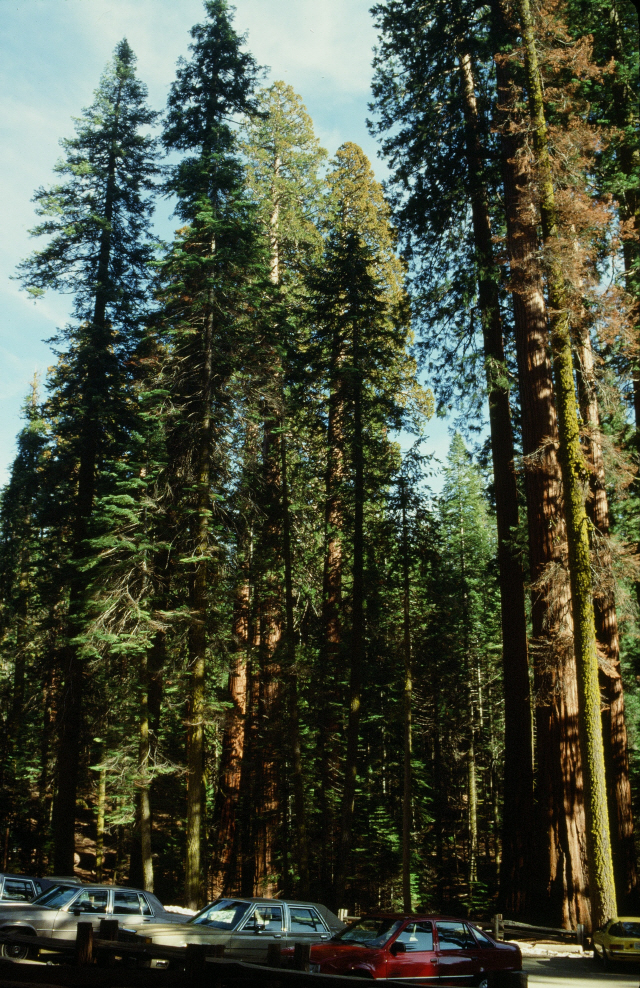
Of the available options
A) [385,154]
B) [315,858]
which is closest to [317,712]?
[315,858]

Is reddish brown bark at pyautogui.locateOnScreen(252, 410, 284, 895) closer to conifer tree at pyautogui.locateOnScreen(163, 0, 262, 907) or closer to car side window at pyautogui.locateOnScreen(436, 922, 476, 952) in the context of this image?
conifer tree at pyautogui.locateOnScreen(163, 0, 262, 907)

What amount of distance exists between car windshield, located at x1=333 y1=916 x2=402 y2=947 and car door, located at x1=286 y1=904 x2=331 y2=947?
1.00 m

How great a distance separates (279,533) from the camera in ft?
72.6

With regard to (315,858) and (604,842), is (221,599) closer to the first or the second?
(604,842)

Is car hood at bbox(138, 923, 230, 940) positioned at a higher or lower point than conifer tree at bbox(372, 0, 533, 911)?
lower

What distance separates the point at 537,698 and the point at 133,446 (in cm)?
1167

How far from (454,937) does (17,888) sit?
28.3ft

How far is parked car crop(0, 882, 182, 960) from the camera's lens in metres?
12.4

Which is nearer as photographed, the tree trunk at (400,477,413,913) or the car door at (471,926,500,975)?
the car door at (471,926,500,975)

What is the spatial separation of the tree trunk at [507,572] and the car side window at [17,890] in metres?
9.54

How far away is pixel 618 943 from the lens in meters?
12.0

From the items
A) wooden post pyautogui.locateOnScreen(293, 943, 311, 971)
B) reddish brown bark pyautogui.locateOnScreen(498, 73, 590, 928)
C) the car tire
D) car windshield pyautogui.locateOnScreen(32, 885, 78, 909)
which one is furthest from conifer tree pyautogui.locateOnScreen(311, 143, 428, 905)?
wooden post pyautogui.locateOnScreen(293, 943, 311, 971)

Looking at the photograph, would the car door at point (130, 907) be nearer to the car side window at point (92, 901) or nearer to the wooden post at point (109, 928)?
the car side window at point (92, 901)

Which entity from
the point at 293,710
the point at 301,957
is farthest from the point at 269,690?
the point at 301,957
